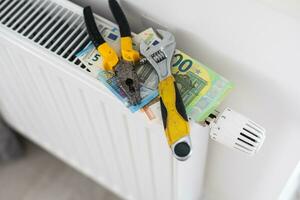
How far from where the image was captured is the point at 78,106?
0.78m

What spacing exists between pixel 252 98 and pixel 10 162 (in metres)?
0.80

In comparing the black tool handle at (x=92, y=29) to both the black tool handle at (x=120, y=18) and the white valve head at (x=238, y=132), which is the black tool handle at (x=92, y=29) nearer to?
the black tool handle at (x=120, y=18)

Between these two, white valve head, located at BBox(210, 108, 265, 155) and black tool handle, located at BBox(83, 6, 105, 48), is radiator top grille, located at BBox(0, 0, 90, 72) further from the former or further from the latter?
white valve head, located at BBox(210, 108, 265, 155)

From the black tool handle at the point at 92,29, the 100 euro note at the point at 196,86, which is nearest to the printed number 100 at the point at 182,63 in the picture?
the 100 euro note at the point at 196,86

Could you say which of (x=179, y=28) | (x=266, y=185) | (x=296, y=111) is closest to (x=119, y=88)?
(x=179, y=28)

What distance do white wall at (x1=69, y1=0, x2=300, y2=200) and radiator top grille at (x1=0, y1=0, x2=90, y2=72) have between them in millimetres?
45

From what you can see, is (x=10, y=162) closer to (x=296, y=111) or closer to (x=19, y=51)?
(x=19, y=51)

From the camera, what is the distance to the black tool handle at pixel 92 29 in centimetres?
63

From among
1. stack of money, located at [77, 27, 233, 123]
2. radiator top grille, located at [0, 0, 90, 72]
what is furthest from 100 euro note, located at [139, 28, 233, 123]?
radiator top grille, located at [0, 0, 90, 72]

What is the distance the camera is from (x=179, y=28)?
2.04 feet

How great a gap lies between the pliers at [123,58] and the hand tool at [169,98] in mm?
19

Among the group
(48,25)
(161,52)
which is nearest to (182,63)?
(161,52)

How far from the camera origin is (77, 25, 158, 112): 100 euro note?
23.9 inches

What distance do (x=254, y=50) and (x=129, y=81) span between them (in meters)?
0.16
